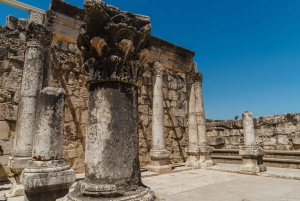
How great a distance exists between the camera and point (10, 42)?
283 inches

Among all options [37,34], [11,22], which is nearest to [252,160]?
[37,34]

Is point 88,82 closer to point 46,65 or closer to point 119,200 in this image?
point 119,200

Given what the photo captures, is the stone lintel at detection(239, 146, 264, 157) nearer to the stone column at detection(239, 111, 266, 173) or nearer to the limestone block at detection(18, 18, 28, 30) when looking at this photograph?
the stone column at detection(239, 111, 266, 173)

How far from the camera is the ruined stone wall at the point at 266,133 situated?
9.87 meters

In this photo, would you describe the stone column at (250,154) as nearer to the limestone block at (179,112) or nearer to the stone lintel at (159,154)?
the stone lintel at (159,154)

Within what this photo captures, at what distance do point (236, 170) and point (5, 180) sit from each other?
311 inches

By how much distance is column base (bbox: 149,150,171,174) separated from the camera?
8031 millimetres

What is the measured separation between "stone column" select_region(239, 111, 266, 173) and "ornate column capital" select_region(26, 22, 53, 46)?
768 cm

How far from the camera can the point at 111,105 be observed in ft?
8.78

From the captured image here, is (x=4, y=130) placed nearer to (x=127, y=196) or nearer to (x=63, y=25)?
(x=63, y=25)

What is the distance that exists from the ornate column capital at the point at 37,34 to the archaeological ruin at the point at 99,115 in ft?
0.10

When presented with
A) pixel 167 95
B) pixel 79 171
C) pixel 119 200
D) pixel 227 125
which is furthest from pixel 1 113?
pixel 227 125

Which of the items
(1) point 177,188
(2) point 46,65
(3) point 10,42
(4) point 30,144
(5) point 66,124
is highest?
(3) point 10,42

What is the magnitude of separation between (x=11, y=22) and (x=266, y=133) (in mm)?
11829
